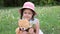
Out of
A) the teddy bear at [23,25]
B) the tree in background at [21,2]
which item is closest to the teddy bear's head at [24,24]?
the teddy bear at [23,25]

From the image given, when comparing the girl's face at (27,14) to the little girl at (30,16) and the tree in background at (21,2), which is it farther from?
Result: the tree in background at (21,2)

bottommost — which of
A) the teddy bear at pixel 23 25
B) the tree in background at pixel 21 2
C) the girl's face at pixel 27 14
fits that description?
the tree in background at pixel 21 2

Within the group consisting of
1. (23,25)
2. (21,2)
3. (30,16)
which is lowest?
(21,2)

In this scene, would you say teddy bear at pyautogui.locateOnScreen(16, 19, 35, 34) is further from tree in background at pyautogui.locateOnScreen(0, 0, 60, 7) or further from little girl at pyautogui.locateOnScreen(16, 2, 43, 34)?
tree in background at pyautogui.locateOnScreen(0, 0, 60, 7)

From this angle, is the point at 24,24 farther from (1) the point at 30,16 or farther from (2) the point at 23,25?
(1) the point at 30,16

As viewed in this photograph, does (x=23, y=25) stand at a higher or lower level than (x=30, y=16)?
lower

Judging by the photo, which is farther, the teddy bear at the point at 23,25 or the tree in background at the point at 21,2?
the tree in background at the point at 21,2

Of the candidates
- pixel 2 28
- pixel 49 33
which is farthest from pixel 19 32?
pixel 2 28

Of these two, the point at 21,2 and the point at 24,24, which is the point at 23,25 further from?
the point at 21,2

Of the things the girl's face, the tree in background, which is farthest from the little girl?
the tree in background

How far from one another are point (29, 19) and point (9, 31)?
8.00 ft

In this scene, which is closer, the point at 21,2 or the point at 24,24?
the point at 24,24

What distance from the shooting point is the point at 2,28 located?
729 centimetres

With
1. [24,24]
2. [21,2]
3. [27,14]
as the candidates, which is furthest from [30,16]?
[21,2]
